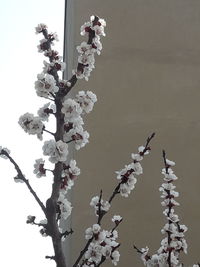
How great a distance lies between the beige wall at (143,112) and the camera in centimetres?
496

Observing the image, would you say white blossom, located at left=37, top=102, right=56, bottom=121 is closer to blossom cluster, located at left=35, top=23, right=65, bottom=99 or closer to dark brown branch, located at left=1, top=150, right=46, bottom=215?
blossom cluster, located at left=35, top=23, right=65, bottom=99

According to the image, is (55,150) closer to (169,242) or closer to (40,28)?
(40,28)

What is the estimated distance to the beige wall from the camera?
4.96 metres

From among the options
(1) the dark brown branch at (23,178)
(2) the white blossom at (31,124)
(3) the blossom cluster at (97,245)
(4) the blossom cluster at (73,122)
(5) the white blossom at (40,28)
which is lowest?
(3) the blossom cluster at (97,245)

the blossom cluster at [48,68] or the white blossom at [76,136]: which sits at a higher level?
the blossom cluster at [48,68]

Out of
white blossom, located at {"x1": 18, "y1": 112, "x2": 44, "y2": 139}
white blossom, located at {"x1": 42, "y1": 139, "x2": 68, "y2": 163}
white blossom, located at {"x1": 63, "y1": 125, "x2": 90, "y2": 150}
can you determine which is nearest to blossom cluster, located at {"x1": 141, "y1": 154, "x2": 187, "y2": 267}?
white blossom, located at {"x1": 63, "y1": 125, "x2": 90, "y2": 150}

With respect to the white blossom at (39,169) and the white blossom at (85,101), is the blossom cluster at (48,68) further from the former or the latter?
the white blossom at (39,169)

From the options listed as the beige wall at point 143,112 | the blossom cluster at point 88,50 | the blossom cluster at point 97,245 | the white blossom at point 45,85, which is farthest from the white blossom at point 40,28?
the beige wall at point 143,112

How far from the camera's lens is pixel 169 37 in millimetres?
Result: 5898

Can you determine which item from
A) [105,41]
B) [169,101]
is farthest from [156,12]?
[169,101]

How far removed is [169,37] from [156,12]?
370 mm

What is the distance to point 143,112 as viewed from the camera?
5.46 meters

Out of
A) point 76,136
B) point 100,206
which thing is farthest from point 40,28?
point 100,206

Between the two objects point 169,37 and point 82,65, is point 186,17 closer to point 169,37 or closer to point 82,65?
point 169,37
